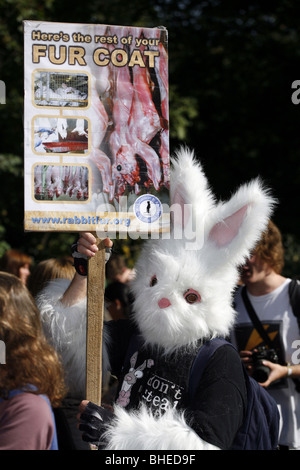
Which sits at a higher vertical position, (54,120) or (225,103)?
(225,103)

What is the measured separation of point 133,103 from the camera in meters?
2.30

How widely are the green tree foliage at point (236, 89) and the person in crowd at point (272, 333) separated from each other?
408 cm

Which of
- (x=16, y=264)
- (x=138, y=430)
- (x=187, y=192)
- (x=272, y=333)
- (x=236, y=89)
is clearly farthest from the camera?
(x=236, y=89)

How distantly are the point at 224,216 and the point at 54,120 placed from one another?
74 centimetres

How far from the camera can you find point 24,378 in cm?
194

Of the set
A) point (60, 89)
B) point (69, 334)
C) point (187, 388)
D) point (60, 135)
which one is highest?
point (60, 89)

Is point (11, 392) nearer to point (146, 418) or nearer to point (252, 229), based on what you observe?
point (146, 418)

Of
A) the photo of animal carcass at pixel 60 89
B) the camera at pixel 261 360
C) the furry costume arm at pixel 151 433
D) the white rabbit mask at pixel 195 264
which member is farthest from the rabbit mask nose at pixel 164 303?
the camera at pixel 261 360

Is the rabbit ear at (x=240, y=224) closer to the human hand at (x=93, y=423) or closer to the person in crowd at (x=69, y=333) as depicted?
the person in crowd at (x=69, y=333)

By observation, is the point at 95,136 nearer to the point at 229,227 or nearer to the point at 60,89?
the point at 60,89

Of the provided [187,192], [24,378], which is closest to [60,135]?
[187,192]

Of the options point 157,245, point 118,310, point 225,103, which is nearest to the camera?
point 157,245

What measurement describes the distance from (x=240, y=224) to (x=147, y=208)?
1.20 feet
